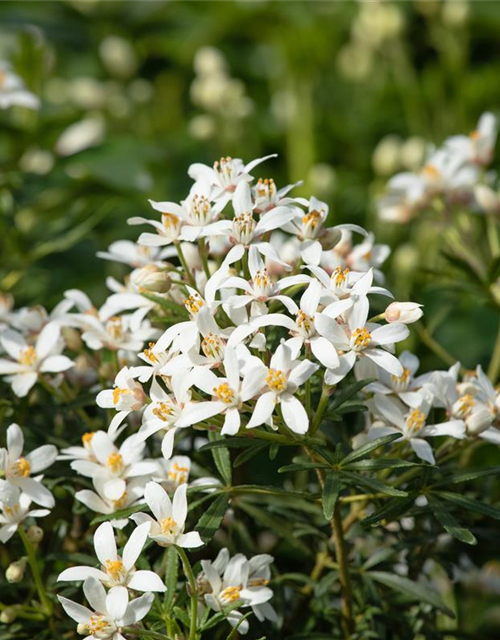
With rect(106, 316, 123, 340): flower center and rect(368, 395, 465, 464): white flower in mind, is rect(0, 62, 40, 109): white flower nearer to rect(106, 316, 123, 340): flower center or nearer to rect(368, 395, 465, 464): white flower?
rect(106, 316, 123, 340): flower center

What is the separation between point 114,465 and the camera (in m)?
0.95

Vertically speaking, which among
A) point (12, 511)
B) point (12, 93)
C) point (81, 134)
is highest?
point (12, 93)

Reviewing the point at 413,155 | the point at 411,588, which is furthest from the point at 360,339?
the point at 413,155

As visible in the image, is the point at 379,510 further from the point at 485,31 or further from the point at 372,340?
the point at 485,31

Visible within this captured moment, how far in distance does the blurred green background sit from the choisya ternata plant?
0.40 m

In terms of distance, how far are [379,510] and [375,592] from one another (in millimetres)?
180

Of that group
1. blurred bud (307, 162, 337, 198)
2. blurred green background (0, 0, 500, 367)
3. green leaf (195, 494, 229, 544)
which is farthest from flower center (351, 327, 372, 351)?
blurred bud (307, 162, 337, 198)

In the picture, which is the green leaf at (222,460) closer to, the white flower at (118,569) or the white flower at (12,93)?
the white flower at (118,569)

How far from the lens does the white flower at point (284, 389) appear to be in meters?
0.81

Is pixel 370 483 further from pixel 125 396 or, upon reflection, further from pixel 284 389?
pixel 125 396

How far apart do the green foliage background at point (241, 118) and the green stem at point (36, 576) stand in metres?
0.56

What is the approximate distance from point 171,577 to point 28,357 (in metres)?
0.34

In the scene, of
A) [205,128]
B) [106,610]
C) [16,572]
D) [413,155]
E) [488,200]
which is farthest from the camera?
[205,128]

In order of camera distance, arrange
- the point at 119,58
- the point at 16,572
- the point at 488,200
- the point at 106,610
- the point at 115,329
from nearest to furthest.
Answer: the point at 106,610
the point at 16,572
the point at 115,329
the point at 488,200
the point at 119,58
